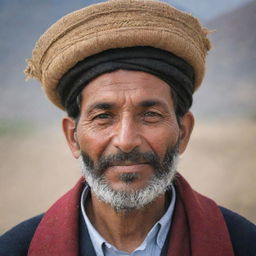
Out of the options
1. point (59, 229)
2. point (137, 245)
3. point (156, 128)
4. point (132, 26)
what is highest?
point (132, 26)

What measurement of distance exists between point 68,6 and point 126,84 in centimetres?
231

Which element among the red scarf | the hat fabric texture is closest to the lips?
the red scarf

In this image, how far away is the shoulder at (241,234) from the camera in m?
1.96

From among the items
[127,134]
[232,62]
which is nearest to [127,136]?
[127,134]

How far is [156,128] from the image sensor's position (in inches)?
75.9

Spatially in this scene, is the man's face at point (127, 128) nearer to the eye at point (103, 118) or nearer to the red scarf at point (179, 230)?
the eye at point (103, 118)

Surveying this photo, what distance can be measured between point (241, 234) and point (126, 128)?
78cm

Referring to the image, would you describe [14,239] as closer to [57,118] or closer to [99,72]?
[99,72]

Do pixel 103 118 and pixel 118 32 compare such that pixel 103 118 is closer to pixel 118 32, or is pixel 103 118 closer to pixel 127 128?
pixel 127 128

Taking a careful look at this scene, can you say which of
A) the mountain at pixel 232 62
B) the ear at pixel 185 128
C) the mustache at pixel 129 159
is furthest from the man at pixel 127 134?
the mountain at pixel 232 62

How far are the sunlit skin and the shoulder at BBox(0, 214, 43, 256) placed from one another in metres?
0.35

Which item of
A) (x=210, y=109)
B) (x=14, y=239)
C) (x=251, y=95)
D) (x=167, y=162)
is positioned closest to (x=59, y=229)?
(x=14, y=239)

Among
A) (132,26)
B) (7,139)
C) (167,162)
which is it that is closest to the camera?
(132,26)

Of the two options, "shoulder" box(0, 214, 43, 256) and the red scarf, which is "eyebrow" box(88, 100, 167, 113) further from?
"shoulder" box(0, 214, 43, 256)
